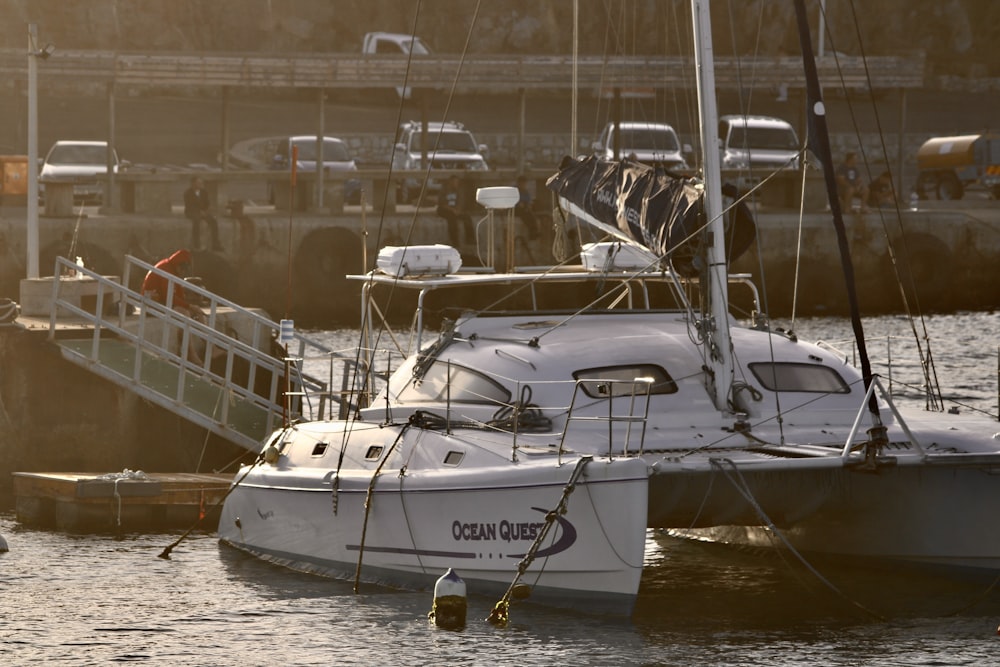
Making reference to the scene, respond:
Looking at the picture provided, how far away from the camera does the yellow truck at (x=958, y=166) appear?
4153 centimetres

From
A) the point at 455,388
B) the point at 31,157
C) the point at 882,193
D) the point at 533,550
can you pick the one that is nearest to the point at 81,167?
the point at 31,157

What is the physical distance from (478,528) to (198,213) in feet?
69.6

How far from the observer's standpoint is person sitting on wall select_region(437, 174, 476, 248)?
32281mm

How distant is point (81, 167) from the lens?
A: 3716 cm

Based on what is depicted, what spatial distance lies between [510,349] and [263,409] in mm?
5357

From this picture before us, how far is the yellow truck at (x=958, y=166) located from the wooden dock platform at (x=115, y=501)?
29.9 m

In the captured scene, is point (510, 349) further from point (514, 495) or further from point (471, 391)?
point (514, 495)

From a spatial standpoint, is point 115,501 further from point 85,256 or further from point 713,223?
point 85,256

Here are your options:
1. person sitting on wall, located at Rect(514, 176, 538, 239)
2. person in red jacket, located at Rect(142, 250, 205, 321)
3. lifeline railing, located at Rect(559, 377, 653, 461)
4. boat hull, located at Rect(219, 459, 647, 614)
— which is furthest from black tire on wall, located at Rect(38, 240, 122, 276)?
lifeline railing, located at Rect(559, 377, 653, 461)

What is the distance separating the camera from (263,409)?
17594 millimetres

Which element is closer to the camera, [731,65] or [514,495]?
[514,495]

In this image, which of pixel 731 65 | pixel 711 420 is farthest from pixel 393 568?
pixel 731 65

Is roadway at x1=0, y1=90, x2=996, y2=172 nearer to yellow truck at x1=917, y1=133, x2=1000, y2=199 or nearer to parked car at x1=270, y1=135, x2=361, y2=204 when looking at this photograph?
yellow truck at x1=917, y1=133, x2=1000, y2=199

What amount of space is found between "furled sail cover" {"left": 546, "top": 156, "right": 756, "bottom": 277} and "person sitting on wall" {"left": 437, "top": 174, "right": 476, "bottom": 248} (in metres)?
17.5
